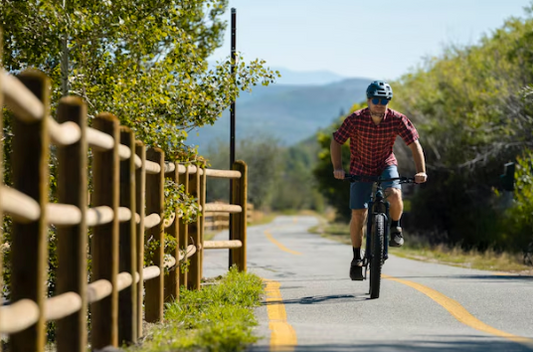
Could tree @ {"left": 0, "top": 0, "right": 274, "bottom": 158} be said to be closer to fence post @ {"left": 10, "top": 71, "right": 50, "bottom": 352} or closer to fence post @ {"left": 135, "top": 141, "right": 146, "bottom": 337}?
fence post @ {"left": 135, "top": 141, "right": 146, "bottom": 337}

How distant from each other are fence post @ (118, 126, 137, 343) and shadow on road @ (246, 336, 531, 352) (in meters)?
1.30

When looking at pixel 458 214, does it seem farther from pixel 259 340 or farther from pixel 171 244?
pixel 259 340

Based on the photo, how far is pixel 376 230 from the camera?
945 cm

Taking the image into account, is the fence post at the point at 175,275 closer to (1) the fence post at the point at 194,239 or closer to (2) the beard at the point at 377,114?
(1) the fence post at the point at 194,239

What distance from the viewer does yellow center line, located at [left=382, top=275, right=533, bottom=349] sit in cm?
676

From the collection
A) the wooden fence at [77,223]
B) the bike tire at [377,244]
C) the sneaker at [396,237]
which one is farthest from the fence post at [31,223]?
the sneaker at [396,237]

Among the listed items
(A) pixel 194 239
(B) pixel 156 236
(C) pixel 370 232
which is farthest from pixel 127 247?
(A) pixel 194 239

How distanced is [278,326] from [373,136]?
3222mm

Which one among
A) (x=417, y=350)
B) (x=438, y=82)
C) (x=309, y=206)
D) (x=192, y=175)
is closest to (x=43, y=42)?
(x=192, y=175)

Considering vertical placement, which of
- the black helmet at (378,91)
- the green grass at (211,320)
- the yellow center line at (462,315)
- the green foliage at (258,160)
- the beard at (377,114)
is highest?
the green foliage at (258,160)

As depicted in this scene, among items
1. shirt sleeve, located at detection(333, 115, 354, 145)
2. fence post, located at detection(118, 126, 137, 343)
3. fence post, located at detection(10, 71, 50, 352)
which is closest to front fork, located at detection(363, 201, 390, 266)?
shirt sleeve, located at detection(333, 115, 354, 145)

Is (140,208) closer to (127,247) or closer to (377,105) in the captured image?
(127,247)

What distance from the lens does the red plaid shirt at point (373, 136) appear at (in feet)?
31.6

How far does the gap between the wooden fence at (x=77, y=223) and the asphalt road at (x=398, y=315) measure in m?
1.04
